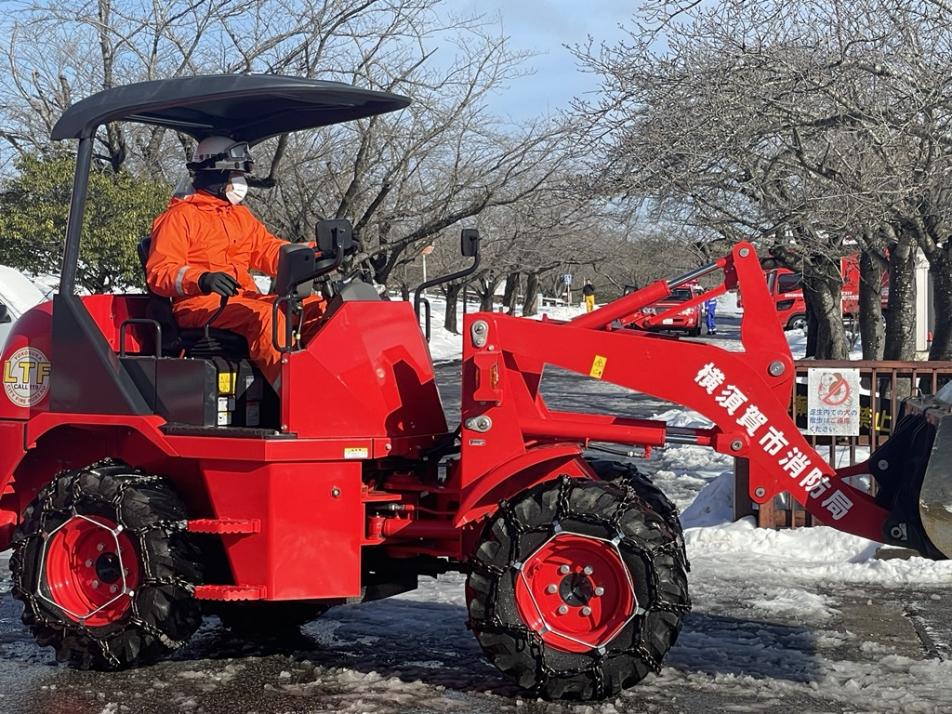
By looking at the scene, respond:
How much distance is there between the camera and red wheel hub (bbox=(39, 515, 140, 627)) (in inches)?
218

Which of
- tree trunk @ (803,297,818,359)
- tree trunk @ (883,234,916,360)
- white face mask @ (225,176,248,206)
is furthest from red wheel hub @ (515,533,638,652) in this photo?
tree trunk @ (803,297,818,359)

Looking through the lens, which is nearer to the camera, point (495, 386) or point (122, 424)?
point (495, 386)

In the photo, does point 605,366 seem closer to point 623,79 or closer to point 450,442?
point 450,442

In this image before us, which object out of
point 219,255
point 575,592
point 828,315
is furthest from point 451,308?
point 575,592

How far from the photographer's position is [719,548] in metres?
8.24

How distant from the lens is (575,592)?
5238mm

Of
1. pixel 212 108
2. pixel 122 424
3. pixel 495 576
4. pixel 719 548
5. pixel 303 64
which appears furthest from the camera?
pixel 303 64

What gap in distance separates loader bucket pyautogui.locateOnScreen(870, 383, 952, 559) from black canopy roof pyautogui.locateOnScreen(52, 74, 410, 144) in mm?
2883

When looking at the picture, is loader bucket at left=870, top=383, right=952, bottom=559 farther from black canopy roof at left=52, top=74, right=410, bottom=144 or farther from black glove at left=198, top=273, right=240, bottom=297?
black glove at left=198, top=273, right=240, bottom=297

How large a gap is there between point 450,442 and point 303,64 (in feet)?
42.6

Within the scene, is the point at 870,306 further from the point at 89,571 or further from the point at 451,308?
the point at 451,308

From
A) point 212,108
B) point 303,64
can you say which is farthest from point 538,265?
point 212,108

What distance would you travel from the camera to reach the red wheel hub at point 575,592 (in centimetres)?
512

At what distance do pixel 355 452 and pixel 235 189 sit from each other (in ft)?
5.35
